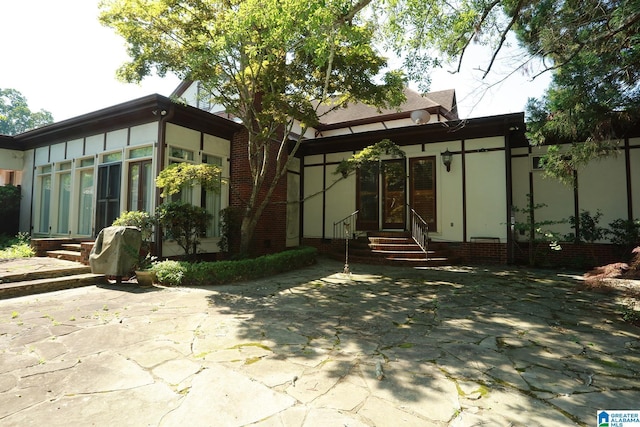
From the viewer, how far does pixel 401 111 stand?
12.7 meters

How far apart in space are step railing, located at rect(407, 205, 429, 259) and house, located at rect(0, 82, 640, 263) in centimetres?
17

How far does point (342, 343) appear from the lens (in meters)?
3.16

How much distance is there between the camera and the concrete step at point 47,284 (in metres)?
4.93

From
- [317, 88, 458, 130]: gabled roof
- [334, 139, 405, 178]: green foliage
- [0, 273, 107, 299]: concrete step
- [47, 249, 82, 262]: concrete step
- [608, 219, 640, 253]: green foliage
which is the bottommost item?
[0, 273, 107, 299]: concrete step

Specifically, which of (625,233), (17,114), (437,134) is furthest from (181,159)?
(17,114)

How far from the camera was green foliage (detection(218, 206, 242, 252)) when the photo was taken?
330 inches

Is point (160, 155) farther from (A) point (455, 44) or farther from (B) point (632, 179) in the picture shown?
(B) point (632, 179)

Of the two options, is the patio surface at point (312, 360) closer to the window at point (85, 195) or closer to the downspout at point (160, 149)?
the downspout at point (160, 149)

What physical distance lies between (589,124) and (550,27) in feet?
6.52

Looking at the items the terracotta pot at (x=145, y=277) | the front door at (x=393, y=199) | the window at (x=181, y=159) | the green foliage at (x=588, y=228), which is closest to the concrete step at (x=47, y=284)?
the terracotta pot at (x=145, y=277)

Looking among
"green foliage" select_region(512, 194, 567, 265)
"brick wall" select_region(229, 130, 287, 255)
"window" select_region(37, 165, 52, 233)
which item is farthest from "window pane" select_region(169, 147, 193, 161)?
"green foliage" select_region(512, 194, 567, 265)

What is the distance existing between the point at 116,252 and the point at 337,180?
5380 millimetres

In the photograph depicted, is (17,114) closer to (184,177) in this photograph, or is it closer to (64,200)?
(64,200)

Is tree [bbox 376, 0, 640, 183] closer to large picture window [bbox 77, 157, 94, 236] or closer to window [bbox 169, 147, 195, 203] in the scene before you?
window [bbox 169, 147, 195, 203]
